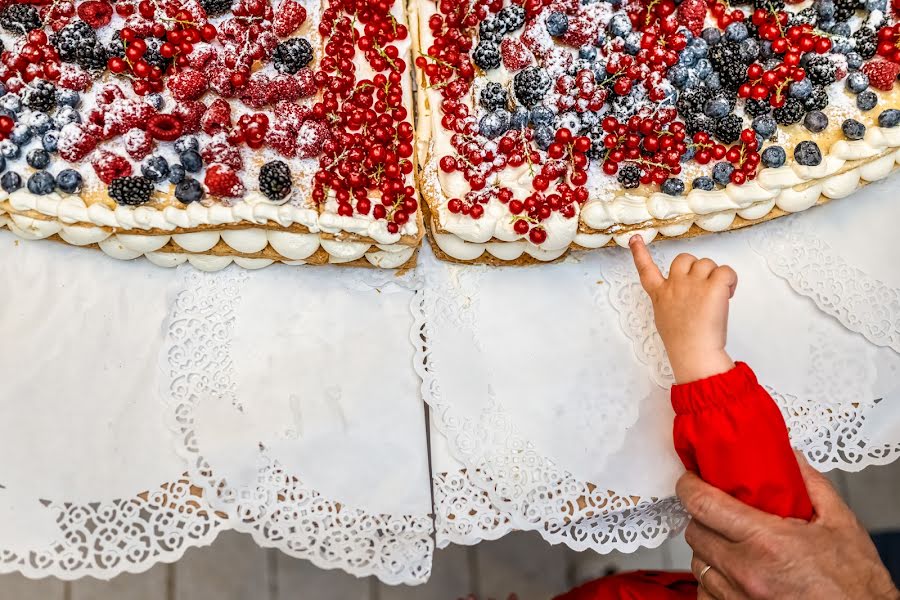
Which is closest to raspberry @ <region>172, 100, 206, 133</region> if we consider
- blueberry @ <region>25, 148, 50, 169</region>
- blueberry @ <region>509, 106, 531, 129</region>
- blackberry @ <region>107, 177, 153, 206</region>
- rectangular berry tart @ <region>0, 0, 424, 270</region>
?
rectangular berry tart @ <region>0, 0, 424, 270</region>

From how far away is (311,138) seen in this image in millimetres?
1233

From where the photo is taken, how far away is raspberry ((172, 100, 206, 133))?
1.22m

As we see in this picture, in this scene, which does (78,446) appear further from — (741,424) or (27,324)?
(741,424)

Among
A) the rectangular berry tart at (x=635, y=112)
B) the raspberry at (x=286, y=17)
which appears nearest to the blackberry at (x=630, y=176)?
the rectangular berry tart at (x=635, y=112)

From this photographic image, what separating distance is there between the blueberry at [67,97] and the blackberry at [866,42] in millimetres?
1292

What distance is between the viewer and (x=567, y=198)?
126 cm

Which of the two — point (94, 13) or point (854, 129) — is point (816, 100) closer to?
point (854, 129)

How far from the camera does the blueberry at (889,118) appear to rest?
4.15ft

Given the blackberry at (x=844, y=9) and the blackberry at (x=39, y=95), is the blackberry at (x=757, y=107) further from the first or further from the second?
the blackberry at (x=39, y=95)

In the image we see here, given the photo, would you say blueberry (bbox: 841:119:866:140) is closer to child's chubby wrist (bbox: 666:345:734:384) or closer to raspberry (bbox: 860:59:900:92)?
raspberry (bbox: 860:59:900:92)

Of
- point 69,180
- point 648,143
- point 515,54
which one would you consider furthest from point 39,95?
point 648,143

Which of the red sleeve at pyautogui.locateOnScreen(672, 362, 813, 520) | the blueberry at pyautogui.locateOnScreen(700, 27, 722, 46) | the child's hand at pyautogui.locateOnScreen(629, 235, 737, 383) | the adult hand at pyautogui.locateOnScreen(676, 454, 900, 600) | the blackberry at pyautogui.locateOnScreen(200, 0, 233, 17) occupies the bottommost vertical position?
the adult hand at pyautogui.locateOnScreen(676, 454, 900, 600)

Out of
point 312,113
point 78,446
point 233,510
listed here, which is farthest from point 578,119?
point 78,446

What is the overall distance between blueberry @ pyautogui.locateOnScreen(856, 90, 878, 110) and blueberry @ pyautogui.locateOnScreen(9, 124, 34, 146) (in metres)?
1.36
